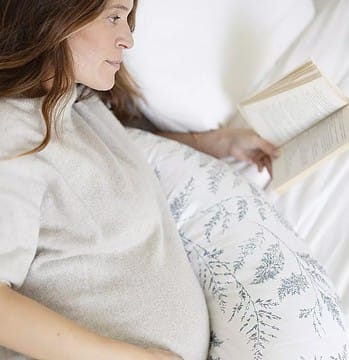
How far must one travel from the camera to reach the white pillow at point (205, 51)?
1.11 m

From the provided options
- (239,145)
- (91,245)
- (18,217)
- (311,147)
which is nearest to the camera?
(18,217)

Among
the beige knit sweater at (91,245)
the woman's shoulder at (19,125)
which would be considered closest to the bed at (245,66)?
the beige knit sweater at (91,245)

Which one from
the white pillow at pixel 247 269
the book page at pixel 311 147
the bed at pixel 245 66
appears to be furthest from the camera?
the bed at pixel 245 66

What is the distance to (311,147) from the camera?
1.03 m

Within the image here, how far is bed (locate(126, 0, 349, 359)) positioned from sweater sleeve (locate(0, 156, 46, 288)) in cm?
35

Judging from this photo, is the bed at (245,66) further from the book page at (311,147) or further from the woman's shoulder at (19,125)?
the woman's shoulder at (19,125)

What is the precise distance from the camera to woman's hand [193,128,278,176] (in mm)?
1145

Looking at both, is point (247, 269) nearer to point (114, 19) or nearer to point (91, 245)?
point (91, 245)

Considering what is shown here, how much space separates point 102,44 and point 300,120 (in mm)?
401

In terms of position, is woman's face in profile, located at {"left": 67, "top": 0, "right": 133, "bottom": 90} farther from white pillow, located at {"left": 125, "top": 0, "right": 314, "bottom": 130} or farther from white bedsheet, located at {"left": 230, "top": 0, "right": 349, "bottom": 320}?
white bedsheet, located at {"left": 230, "top": 0, "right": 349, "bottom": 320}

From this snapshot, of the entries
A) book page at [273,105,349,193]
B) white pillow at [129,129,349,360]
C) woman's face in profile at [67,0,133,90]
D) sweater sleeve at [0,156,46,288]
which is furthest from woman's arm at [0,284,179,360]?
book page at [273,105,349,193]

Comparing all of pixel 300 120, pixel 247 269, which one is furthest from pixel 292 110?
pixel 247 269

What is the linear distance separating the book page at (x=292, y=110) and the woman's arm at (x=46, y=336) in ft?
1.61

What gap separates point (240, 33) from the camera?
4.01 ft
